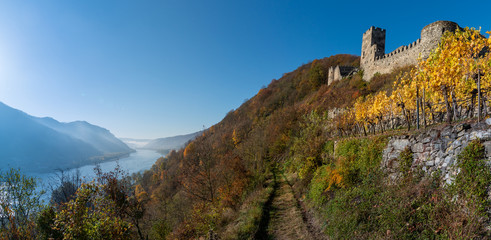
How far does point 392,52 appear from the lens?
2411 centimetres

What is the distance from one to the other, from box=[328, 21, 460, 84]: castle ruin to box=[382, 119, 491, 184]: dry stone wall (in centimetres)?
1377

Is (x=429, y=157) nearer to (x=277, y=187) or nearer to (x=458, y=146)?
(x=458, y=146)

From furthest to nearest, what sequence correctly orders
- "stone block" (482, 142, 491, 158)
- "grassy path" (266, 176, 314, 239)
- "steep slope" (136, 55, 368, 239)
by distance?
"steep slope" (136, 55, 368, 239) < "grassy path" (266, 176, 314, 239) < "stone block" (482, 142, 491, 158)

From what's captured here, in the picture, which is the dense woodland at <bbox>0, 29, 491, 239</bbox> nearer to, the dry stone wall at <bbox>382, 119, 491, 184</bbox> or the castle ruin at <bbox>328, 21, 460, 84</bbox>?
the dry stone wall at <bbox>382, 119, 491, 184</bbox>

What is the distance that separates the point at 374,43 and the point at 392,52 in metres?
5.66

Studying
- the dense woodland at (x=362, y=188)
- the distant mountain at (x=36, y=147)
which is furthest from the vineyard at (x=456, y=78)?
the distant mountain at (x=36, y=147)

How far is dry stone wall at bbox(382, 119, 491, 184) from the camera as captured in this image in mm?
5377

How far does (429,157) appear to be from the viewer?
651cm

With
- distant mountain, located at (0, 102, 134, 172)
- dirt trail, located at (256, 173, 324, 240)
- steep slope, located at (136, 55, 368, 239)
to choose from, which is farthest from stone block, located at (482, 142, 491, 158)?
distant mountain, located at (0, 102, 134, 172)

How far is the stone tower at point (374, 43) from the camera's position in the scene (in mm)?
27750

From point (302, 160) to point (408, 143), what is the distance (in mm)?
8300

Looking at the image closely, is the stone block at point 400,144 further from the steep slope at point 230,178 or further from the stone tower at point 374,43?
the stone tower at point 374,43

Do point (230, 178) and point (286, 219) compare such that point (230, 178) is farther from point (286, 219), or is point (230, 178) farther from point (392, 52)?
point (392, 52)

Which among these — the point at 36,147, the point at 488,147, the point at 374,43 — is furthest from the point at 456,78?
the point at 36,147
